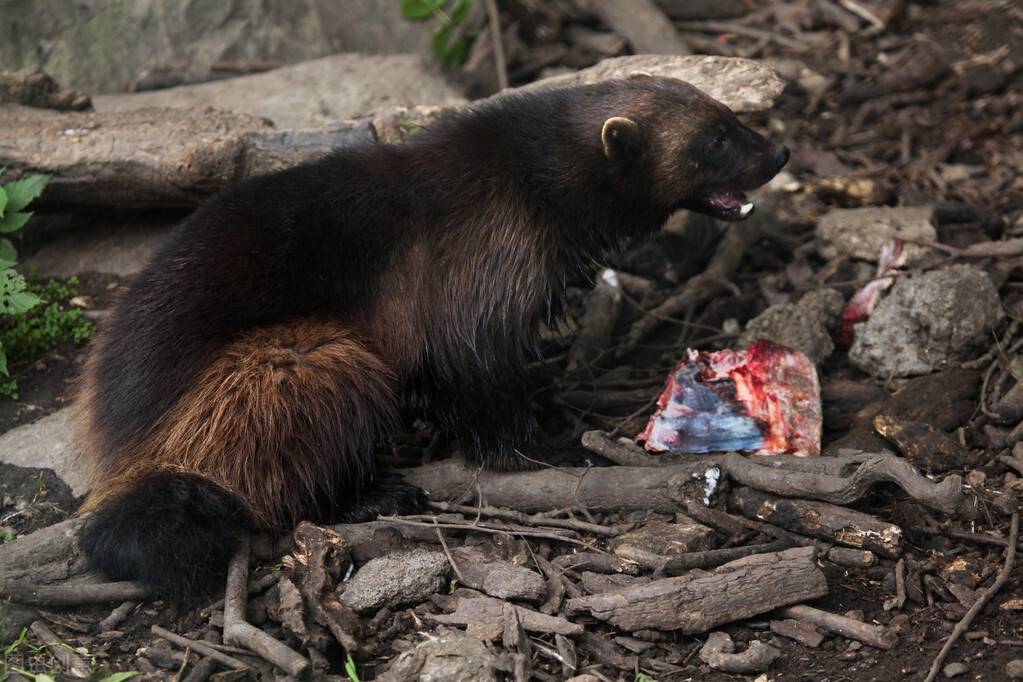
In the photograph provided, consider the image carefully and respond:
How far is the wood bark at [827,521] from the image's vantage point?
4234 mm

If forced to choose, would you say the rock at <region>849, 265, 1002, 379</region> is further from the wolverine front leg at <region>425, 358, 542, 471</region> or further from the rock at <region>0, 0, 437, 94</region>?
the rock at <region>0, 0, 437, 94</region>

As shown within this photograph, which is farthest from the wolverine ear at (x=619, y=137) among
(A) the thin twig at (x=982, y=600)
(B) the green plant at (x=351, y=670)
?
(B) the green plant at (x=351, y=670)

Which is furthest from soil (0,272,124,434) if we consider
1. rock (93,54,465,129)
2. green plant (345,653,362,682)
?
green plant (345,653,362,682)

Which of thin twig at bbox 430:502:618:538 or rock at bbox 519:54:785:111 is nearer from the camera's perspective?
thin twig at bbox 430:502:618:538

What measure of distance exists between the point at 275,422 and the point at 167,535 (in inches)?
24.5

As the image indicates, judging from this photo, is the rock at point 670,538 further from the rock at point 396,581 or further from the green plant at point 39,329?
the green plant at point 39,329

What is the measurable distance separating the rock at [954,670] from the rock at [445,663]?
1541mm

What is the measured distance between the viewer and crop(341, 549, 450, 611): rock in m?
4.13

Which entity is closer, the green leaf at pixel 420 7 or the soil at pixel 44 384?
the soil at pixel 44 384

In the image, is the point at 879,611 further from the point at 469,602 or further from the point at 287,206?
the point at 287,206

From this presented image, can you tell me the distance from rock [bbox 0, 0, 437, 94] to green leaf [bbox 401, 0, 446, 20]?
2.20ft

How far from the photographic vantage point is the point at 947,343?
5375 mm

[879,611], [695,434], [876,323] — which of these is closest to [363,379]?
[695,434]

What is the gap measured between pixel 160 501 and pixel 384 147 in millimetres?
1961
